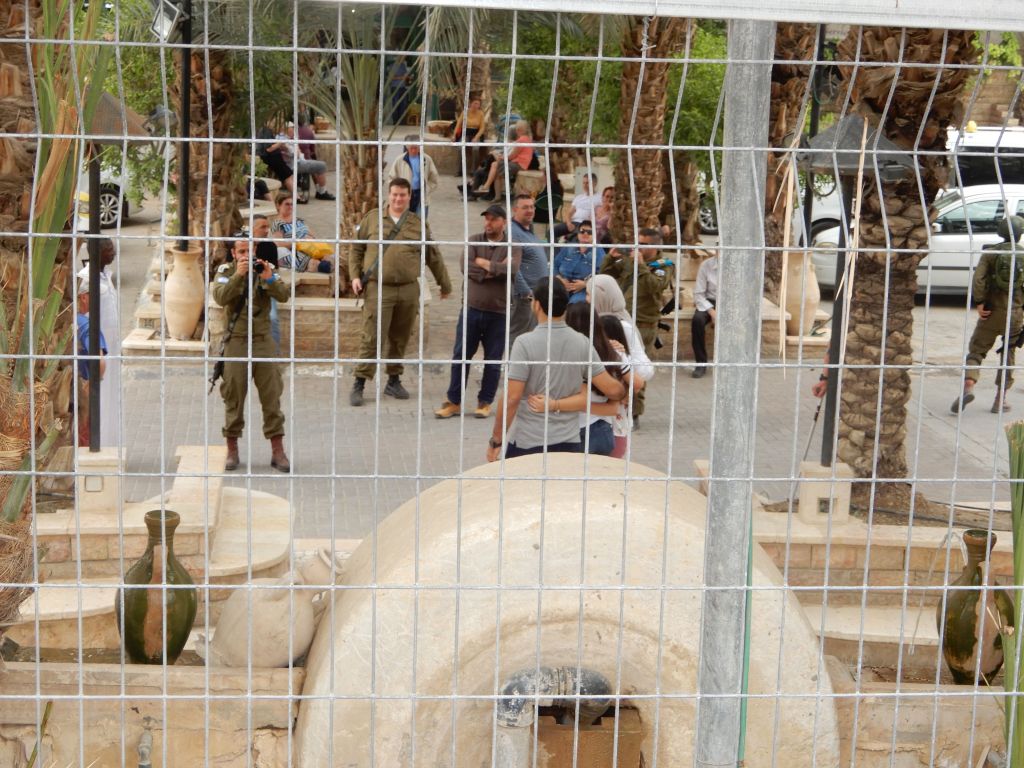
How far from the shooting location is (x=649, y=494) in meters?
3.96

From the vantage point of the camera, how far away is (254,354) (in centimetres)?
864

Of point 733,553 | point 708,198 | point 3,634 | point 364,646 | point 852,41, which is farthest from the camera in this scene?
point 708,198

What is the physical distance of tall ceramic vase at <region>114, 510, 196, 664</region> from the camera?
4.06 m

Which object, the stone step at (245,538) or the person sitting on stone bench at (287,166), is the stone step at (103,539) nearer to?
the stone step at (245,538)

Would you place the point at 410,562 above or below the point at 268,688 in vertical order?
above

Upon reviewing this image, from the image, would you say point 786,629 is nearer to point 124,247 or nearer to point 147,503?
point 147,503

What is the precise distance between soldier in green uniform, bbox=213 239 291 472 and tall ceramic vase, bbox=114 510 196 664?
418 centimetres

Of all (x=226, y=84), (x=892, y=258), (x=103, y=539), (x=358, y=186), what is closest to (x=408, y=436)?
(x=892, y=258)

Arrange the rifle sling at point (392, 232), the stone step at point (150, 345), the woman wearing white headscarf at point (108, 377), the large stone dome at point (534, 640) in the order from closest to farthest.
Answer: the large stone dome at point (534, 640) → the woman wearing white headscarf at point (108, 377) → the rifle sling at point (392, 232) → the stone step at point (150, 345)

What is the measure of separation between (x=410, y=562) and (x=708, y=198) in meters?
13.8

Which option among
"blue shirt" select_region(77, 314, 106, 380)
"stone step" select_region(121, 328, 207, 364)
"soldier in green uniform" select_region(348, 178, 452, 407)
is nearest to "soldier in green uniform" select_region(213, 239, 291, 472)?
"blue shirt" select_region(77, 314, 106, 380)

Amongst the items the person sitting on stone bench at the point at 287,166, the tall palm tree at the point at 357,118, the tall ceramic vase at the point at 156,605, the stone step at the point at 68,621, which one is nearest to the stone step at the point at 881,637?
the tall ceramic vase at the point at 156,605

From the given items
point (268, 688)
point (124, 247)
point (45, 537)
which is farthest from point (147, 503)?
point (124, 247)

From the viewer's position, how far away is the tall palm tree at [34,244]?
9.81 feet
